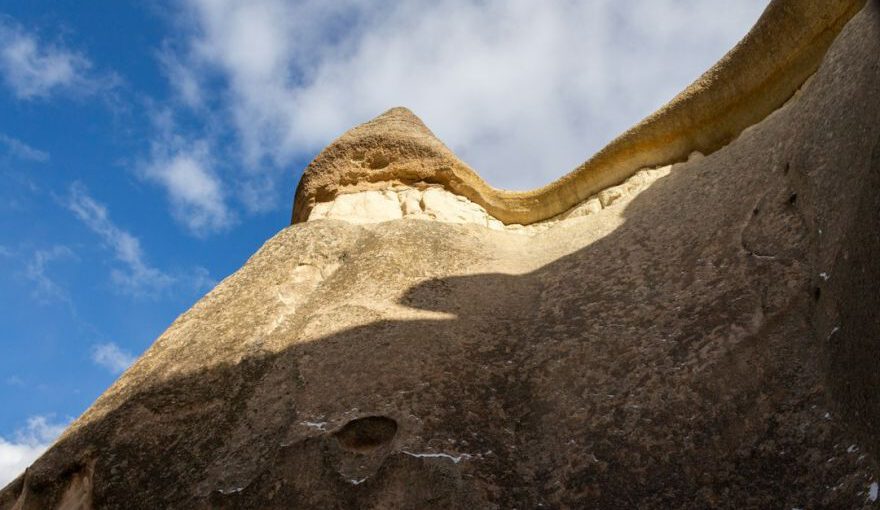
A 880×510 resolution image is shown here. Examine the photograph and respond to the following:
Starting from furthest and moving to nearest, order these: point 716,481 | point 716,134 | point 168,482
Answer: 1. point 716,134
2. point 168,482
3. point 716,481

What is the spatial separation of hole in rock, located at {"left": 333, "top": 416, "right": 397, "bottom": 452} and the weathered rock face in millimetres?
12

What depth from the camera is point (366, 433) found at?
16.2ft

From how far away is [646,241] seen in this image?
6.59 metres

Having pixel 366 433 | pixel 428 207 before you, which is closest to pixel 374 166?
pixel 428 207

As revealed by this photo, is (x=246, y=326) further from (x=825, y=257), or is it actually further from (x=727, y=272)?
(x=825, y=257)

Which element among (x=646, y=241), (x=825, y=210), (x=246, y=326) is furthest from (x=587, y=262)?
(x=246, y=326)

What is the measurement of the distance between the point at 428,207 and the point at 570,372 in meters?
5.08

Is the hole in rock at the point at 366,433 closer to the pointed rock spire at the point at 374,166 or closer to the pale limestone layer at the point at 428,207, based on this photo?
the pale limestone layer at the point at 428,207

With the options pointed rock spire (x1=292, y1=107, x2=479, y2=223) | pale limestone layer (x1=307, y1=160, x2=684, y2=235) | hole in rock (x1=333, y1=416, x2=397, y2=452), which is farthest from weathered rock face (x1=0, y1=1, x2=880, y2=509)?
pointed rock spire (x1=292, y1=107, x2=479, y2=223)

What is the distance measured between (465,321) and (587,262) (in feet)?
4.76

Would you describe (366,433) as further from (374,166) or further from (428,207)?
(374,166)

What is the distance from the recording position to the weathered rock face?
3971 mm

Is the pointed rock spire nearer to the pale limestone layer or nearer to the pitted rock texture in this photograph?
the pitted rock texture

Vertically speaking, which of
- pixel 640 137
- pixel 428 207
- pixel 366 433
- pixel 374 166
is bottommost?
pixel 366 433
